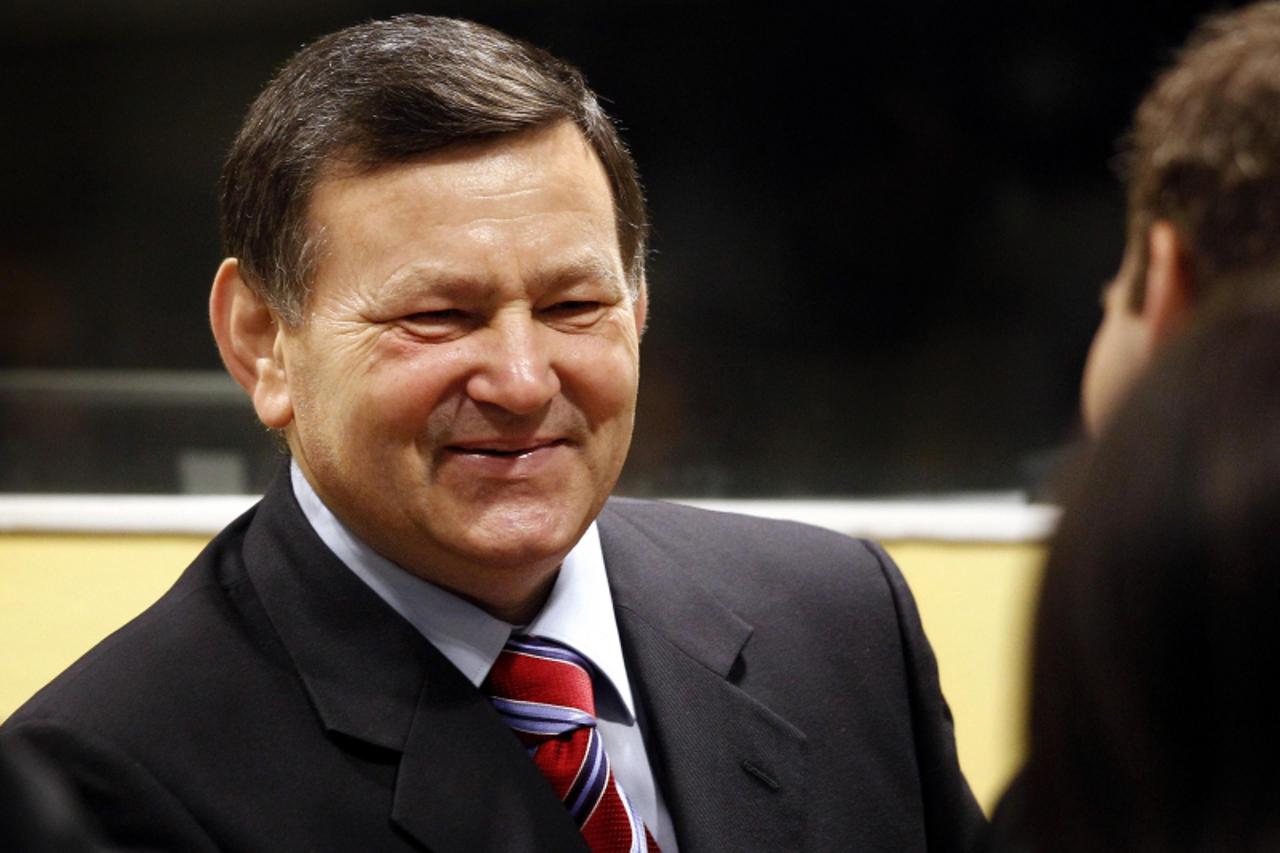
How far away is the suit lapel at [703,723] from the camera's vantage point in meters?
1.56

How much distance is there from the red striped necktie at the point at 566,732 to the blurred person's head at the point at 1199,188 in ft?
1.89

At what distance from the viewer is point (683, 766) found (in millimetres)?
1569

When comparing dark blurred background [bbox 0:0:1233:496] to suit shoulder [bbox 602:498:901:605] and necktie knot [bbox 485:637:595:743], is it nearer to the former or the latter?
suit shoulder [bbox 602:498:901:605]

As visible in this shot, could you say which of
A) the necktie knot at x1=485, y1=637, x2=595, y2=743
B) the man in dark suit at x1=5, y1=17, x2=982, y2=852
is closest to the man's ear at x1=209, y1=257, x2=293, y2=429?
the man in dark suit at x1=5, y1=17, x2=982, y2=852

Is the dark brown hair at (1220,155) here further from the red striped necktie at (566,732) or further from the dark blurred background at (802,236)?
the dark blurred background at (802,236)

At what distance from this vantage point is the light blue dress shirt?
1523mm

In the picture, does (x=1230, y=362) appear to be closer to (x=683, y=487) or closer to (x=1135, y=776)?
(x=1135, y=776)

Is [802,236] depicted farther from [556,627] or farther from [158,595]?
[556,627]

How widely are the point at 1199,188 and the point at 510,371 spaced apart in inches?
25.2

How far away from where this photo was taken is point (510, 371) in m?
1.48

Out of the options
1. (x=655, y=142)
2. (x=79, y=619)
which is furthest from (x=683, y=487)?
(x=79, y=619)

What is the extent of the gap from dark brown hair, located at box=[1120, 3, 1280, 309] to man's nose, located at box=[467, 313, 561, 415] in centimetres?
56

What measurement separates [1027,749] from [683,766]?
742mm

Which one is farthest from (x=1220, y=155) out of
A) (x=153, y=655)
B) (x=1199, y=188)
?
(x=153, y=655)
